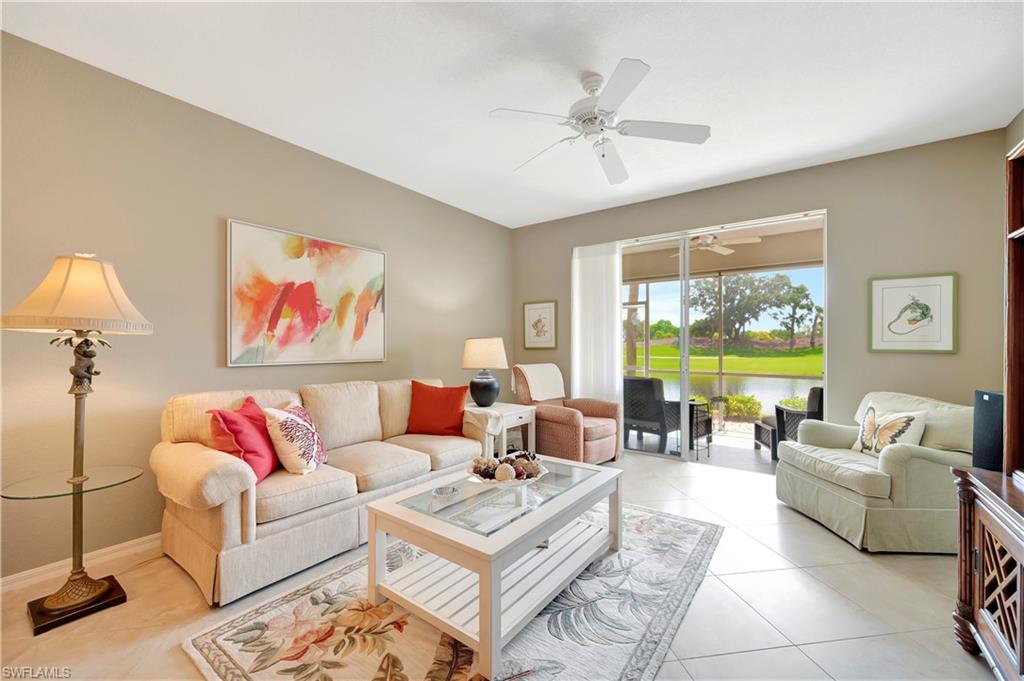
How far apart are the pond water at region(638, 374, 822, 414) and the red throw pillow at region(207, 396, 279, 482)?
5722mm

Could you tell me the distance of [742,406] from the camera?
5945 mm

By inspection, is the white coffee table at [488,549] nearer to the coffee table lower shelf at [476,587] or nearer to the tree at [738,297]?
the coffee table lower shelf at [476,587]

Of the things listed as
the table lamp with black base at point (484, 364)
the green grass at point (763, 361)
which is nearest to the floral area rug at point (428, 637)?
the table lamp with black base at point (484, 364)

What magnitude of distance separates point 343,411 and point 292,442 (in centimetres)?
66

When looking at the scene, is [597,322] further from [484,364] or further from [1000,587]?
[1000,587]

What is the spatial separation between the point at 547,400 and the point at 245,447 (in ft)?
9.95

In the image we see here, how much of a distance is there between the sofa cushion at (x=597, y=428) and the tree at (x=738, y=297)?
2.76m

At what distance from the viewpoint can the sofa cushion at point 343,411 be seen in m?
2.81

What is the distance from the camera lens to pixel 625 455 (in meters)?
4.48

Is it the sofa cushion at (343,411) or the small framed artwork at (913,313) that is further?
the small framed artwork at (913,313)

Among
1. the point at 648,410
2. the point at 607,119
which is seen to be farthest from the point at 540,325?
the point at 607,119

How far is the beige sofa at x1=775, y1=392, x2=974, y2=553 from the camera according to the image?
7.48 ft

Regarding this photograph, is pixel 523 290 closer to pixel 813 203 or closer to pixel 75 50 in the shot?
pixel 813 203

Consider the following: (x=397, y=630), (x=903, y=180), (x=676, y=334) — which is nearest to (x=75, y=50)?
(x=397, y=630)
